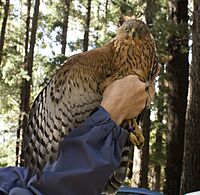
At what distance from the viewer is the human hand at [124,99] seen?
5.72ft

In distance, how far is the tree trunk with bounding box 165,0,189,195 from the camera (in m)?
13.2

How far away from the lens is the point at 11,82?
84.0 feet

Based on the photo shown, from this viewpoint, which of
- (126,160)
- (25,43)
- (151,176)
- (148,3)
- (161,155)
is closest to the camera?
(126,160)

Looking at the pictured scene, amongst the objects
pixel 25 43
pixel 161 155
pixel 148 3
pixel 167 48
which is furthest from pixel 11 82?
pixel 167 48

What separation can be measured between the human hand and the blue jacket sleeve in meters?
0.09

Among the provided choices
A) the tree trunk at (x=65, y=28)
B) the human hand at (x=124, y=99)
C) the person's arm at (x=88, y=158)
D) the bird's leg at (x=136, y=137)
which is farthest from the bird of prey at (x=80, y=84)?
the tree trunk at (x=65, y=28)

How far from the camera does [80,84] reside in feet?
8.77

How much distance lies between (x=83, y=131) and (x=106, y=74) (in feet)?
3.53

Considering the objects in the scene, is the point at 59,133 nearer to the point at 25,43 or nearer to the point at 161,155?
the point at 161,155

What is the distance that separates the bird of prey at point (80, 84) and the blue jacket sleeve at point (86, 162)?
789 mm

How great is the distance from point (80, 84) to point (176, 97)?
444 inches

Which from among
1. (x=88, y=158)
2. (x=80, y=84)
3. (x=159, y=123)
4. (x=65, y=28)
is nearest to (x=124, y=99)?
(x=88, y=158)

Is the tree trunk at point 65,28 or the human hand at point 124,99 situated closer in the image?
the human hand at point 124,99

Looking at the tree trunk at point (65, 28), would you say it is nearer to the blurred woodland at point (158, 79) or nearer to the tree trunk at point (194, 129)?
the blurred woodland at point (158, 79)
